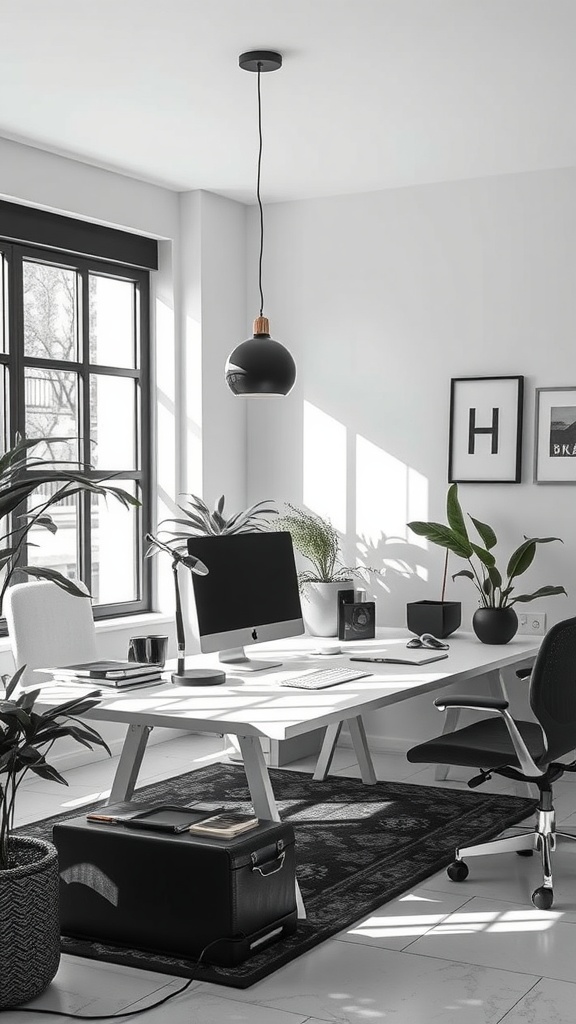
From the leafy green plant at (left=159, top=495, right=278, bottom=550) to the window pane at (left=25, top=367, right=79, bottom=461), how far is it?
618mm

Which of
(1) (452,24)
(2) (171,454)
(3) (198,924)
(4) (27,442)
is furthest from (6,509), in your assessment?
(2) (171,454)

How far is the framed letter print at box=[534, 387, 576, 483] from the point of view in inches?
223

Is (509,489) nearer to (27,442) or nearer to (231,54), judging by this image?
(231,54)

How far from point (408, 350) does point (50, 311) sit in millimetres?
1769

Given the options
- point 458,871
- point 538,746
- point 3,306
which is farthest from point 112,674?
point 3,306

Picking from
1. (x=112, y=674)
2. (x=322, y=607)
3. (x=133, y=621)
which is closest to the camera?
(x=112, y=674)

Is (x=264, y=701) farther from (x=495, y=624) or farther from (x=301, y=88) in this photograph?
(x=301, y=88)

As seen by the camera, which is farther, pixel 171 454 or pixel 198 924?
pixel 171 454

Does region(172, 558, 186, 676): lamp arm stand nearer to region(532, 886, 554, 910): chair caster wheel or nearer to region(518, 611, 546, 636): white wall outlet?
region(532, 886, 554, 910): chair caster wheel

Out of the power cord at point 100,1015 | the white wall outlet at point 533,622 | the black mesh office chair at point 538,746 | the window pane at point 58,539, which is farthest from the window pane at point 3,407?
the power cord at point 100,1015

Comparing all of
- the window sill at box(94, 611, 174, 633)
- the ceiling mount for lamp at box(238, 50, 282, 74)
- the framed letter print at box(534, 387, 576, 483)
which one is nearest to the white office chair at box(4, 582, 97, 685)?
the window sill at box(94, 611, 174, 633)

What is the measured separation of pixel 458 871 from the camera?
4008 mm

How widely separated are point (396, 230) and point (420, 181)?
0.88 feet

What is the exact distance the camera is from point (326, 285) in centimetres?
629
